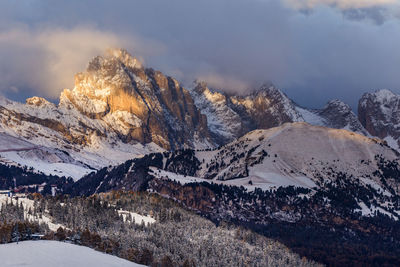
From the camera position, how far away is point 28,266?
647 ft

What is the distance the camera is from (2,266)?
194 metres

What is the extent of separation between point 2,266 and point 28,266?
296 inches
